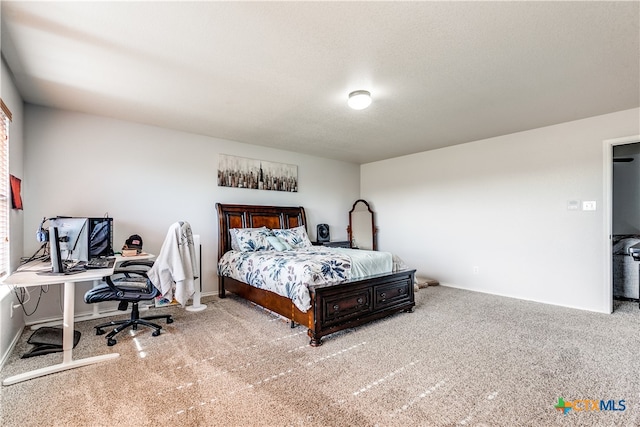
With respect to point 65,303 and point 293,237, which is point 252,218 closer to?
point 293,237

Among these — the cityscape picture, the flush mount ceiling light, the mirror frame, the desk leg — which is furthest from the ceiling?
the mirror frame

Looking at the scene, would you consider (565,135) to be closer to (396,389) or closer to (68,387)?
(396,389)

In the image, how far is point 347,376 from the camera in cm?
219

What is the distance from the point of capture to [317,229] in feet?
19.0

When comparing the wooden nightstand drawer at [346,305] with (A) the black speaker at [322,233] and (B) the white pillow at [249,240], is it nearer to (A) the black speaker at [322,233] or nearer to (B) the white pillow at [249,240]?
(B) the white pillow at [249,240]

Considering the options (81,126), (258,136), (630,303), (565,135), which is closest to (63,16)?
(81,126)

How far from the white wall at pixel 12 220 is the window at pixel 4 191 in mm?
91

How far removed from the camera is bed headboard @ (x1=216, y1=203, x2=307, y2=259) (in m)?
4.53

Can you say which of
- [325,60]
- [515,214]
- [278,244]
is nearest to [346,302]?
[278,244]

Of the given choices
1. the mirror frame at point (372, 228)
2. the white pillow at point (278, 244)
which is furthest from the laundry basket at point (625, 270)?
the white pillow at point (278, 244)

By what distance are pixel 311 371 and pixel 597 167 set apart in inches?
164

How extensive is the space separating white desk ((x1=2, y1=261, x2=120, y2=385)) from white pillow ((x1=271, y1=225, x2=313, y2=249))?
2.36 metres

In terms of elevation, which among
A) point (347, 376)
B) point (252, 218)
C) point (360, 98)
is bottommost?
point (347, 376)

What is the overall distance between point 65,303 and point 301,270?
6.35 feet
